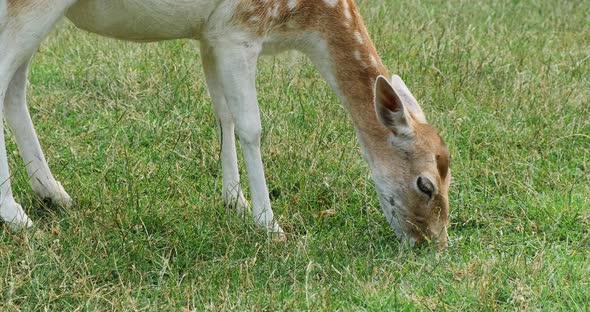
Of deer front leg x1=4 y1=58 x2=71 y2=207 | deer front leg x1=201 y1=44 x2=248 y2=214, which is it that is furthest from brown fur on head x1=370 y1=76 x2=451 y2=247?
deer front leg x1=4 y1=58 x2=71 y2=207

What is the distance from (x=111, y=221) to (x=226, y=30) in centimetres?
114

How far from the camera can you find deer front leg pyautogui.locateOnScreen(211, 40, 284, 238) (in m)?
5.99

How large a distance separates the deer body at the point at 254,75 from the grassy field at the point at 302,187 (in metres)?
0.20

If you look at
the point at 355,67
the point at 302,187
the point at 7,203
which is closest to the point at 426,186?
the point at 355,67

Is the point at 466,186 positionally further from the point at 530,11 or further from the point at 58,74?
the point at 530,11

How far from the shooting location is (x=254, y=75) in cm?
611

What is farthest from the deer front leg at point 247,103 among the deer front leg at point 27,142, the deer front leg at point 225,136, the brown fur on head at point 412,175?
the deer front leg at point 27,142

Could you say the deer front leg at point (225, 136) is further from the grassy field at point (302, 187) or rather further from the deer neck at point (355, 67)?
the deer neck at point (355, 67)

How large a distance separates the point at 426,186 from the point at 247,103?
1024 millimetres

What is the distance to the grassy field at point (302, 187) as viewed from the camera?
523 cm

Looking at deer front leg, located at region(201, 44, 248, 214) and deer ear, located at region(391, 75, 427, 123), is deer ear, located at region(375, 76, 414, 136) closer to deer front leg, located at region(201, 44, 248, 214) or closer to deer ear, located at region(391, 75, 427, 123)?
deer ear, located at region(391, 75, 427, 123)

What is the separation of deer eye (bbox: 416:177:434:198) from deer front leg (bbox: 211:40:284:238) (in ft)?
2.51

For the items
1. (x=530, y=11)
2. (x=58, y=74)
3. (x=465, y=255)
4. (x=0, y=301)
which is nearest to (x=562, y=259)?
(x=465, y=255)

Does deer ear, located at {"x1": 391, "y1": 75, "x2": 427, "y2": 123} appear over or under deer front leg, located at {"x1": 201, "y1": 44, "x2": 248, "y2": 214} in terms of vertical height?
over
